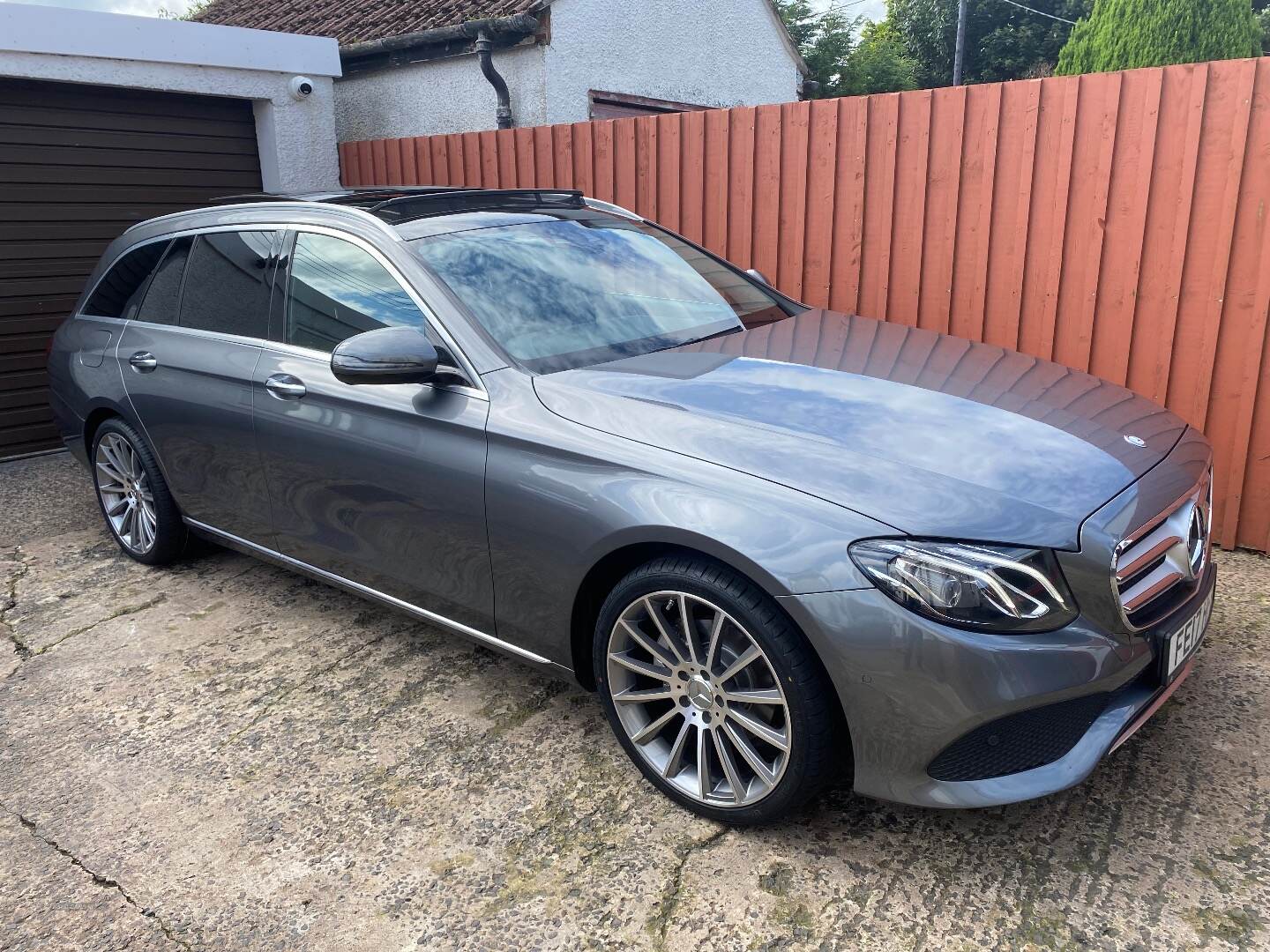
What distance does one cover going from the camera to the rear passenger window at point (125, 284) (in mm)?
4297

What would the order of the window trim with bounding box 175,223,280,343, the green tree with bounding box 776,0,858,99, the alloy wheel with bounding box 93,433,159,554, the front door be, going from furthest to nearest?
the green tree with bounding box 776,0,858,99 < the alloy wheel with bounding box 93,433,159,554 < the window trim with bounding box 175,223,280,343 < the front door

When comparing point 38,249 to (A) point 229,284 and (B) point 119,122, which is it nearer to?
(B) point 119,122

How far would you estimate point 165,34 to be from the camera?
22.3 ft

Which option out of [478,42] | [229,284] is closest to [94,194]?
[229,284]

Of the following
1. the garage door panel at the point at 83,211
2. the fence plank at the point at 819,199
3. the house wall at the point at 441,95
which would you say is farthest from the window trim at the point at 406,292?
the house wall at the point at 441,95

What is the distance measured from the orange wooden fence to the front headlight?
283 cm

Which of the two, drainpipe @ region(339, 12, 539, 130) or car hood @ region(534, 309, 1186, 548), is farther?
drainpipe @ region(339, 12, 539, 130)

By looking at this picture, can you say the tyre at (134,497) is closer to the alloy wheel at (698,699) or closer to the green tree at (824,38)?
the alloy wheel at (698,699)

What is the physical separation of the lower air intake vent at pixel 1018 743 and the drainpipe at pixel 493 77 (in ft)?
28.5

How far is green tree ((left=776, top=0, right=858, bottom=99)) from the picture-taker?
86.3 ft

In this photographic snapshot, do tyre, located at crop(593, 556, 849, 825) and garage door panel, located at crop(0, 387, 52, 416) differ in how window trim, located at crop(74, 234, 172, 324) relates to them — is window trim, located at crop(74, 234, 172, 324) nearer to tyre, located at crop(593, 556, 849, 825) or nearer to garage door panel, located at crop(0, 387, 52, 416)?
garage door panel, located at crop(0, 387, 52, 416)

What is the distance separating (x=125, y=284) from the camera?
14.5 feet

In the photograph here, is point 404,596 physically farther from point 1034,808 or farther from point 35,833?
point 1034,808

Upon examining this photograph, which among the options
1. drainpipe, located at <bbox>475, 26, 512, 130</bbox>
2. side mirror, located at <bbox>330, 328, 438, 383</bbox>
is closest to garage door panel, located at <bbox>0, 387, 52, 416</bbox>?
drainpipe, located at <bbox>475, 26, 512, 130</bbox>
